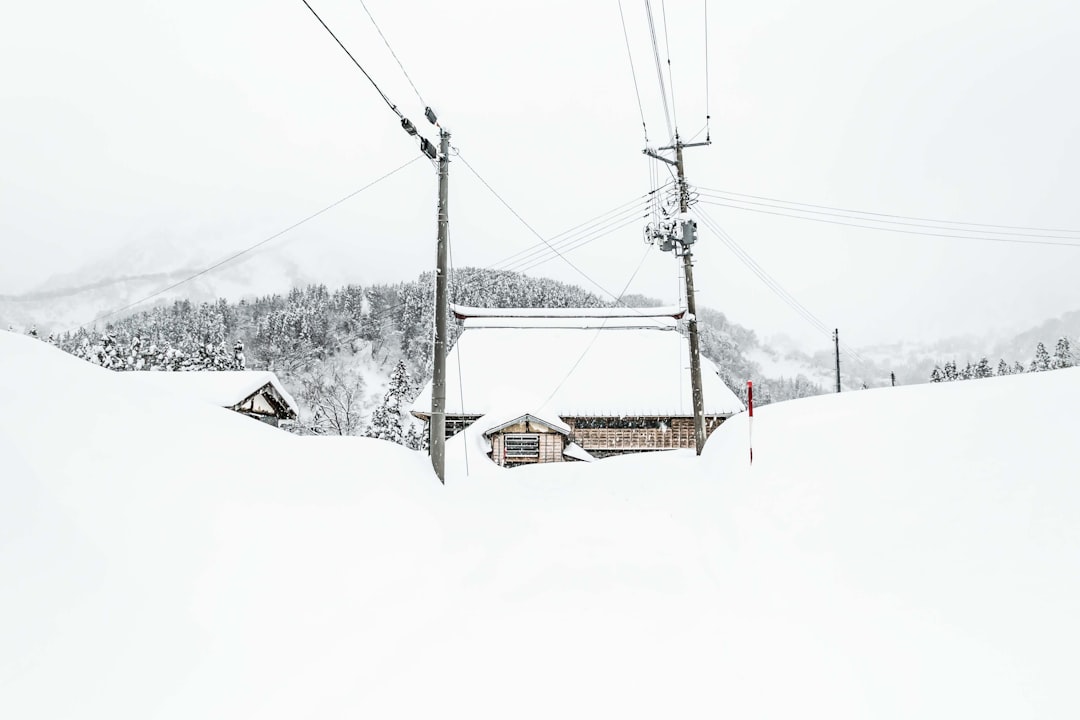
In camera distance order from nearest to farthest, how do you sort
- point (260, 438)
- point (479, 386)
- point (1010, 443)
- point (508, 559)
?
point (1010, 443), point (260, 438), point (508, 559), point (479, 386)

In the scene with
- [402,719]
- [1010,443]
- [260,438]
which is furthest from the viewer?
[260,438]

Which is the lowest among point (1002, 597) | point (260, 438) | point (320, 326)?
point (1002, 597)

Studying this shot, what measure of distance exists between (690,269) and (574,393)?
15.5 meters

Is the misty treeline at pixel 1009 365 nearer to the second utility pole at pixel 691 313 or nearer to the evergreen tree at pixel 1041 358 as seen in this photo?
the evergreen tree at pixel 1041 358

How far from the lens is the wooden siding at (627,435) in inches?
1180

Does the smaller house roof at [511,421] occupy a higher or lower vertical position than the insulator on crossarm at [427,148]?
lower

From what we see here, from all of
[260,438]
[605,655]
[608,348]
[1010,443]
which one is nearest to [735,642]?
[605,655]

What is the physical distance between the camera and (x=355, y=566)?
5.19 metres

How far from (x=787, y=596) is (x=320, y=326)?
117 metres

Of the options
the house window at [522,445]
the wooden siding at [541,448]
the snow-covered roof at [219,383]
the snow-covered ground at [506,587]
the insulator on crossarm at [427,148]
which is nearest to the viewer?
the snow-covered ground at [506,587]

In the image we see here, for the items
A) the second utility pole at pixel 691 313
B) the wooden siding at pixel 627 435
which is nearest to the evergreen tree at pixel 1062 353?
the wooden siding at pixel 627 435

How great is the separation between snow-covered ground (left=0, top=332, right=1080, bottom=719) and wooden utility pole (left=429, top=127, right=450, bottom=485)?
13.1 ft

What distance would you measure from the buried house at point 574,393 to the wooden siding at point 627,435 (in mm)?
61

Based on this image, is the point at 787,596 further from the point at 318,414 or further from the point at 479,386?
the point at 318,414
